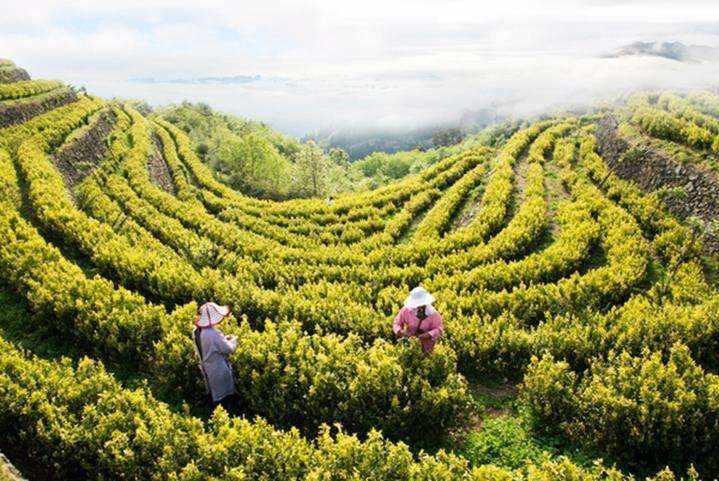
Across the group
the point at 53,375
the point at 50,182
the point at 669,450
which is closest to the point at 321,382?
the point at 53,375

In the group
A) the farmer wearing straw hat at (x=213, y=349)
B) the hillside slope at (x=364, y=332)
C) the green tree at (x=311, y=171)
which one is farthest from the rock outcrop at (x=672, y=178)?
the green tree at (x=311, y=171)

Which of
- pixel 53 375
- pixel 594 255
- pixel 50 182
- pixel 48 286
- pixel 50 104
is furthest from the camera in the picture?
pixel 50 104

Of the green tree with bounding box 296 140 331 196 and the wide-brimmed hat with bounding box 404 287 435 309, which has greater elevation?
the wide-brimmed hat with bounding box 404 287 435 309

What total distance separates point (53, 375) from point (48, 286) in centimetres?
→ 505

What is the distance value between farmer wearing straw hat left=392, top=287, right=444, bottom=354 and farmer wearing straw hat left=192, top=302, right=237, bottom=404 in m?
4.13

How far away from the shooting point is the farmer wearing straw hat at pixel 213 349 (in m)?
9.76

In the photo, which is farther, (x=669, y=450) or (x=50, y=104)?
(x=50, y=104)

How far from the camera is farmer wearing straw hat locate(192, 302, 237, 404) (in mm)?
9758

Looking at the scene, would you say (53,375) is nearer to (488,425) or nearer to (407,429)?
(407,429)

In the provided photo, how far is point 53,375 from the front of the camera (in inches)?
376

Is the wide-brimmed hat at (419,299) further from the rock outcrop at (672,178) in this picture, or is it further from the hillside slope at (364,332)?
the rock outcrop at (672,178)

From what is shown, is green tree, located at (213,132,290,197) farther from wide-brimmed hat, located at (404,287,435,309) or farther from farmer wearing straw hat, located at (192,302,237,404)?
wide-brimmed hat, located at (404,287,435,309)

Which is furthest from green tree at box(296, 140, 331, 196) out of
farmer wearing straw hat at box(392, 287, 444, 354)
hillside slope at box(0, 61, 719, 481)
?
farmer wearing straw hat at box(392, 287, 444, 354)

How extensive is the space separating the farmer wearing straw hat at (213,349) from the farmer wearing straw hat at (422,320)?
13.6ft
